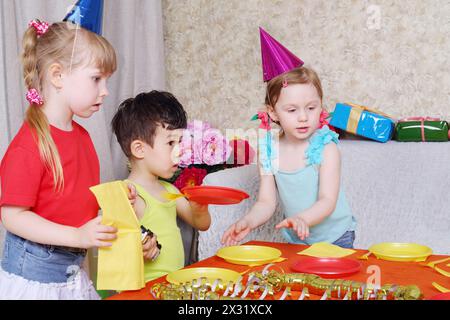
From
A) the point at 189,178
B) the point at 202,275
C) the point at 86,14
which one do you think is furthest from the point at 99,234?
the point at 189,178

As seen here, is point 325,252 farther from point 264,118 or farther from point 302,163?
point 264,118

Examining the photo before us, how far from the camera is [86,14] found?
1.35 m

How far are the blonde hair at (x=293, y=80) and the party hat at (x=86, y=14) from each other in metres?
0.55

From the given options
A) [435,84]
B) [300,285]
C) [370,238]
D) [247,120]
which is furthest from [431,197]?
[300,285]

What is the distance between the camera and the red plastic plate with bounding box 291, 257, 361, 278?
3.47 ft

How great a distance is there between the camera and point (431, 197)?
2.21m

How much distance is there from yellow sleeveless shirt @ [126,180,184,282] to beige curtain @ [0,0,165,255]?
2.23 ft

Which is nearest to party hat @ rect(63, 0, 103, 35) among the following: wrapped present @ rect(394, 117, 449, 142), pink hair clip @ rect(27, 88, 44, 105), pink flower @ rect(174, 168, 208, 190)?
pink hair clip @ rect(27, 88, 44, 105)

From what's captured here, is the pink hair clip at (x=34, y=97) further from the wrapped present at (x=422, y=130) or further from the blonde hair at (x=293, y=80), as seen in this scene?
the wrapped present at (x=422, y=130)

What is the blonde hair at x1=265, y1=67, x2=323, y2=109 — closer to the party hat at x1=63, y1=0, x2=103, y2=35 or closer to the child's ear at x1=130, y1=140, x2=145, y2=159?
the child's ear at x1=130, y1=140, x2=145, y2=159

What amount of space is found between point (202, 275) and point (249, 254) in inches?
8.4

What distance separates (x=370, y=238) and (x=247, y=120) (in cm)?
90

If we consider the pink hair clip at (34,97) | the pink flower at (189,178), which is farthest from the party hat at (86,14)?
the pink flower at (189,178)
